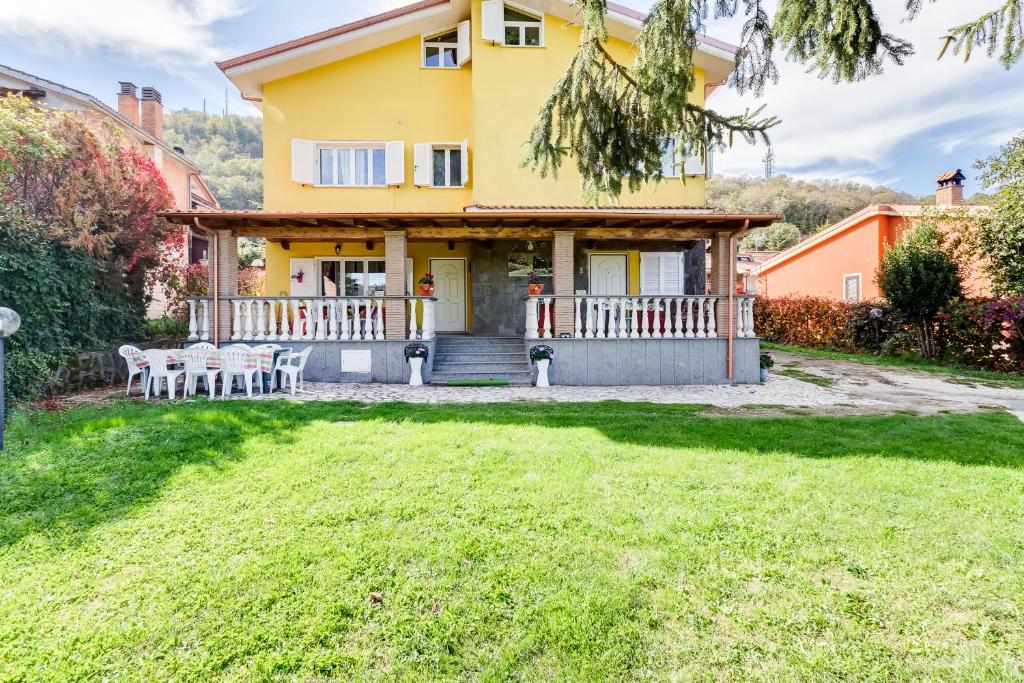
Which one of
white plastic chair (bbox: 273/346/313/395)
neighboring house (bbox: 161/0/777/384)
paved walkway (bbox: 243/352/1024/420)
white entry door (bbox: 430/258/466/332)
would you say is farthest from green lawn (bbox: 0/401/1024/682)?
white entry door (bbox: 430/258/466/332)

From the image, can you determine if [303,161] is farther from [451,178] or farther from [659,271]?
[659,271]

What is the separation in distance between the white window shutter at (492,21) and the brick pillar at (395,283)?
21.5ft

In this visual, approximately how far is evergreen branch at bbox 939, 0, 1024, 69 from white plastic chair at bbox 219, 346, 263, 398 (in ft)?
35.6

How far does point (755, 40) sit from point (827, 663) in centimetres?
666

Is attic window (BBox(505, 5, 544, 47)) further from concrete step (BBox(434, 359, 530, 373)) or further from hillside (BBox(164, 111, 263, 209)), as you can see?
hillside (BBox(164, 111, 263, 209))

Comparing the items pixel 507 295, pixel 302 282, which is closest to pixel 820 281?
pixel 507 295

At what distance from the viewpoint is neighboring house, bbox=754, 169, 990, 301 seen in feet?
62.3

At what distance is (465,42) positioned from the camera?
14.0 metres

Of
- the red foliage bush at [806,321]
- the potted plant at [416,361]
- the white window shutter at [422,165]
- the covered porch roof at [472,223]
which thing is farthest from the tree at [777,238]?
the potted plant at [416,361]

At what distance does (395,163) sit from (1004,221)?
54.9ft

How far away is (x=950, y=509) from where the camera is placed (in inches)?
151

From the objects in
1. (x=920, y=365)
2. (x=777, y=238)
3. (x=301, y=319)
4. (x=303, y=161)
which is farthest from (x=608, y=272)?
(x=777, y=238)

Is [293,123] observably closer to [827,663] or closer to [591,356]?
[591,356]

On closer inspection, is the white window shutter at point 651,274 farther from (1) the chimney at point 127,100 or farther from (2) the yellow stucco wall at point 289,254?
(1) the chimney at point 127,100
